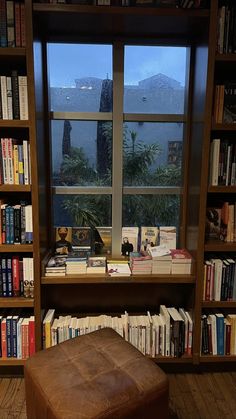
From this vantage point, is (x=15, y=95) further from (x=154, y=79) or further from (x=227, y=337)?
(x=227, y=337)

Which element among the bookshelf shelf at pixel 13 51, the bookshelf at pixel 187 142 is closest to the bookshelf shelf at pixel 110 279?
the bookshelf at pixel 187 142

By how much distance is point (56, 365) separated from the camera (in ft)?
4.65

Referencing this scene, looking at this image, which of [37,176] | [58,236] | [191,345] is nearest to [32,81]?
[37,176]

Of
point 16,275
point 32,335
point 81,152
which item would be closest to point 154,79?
point 81,152

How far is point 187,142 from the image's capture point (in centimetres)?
209

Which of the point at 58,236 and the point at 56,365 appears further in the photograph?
the point at 58,236

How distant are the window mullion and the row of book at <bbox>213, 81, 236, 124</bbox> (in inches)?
22.7

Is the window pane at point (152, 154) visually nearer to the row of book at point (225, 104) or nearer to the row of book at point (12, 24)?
the row of book at point (225, 104)

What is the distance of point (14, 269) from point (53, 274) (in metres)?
0.22

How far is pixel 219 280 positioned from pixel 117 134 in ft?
3.55

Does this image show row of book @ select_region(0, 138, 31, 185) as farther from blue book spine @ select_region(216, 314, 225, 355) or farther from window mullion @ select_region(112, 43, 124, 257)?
blue book spine @ select_region(216, 314, 225, 355)

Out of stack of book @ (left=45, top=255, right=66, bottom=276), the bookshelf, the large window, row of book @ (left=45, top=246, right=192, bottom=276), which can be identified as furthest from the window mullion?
stack of book @ (left=45, top=255, right=66, bottom=276)

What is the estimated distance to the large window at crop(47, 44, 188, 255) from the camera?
2051 mm

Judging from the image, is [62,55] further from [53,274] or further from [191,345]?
[191,345]
